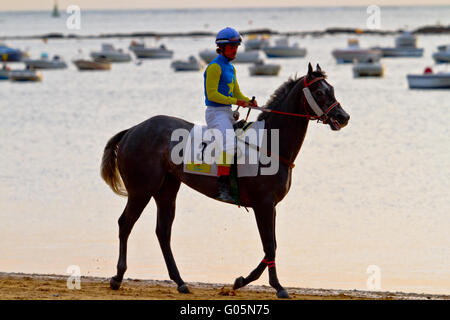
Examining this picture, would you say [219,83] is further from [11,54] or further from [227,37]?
[11,54]

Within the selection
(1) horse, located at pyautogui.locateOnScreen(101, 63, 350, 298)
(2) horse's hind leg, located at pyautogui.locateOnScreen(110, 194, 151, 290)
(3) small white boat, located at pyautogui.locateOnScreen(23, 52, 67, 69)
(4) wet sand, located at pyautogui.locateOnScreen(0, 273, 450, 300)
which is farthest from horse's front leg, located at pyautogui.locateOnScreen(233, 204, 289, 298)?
(3) small white boat, located at pyautogui.locateOnScreen(23, 52, 67, 69)

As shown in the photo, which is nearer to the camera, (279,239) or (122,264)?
(122,264)

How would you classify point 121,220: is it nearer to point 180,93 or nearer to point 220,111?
point 220,111

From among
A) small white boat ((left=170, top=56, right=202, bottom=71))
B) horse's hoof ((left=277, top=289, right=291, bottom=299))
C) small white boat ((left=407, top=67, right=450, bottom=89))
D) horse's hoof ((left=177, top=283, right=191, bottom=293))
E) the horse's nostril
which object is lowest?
horse's hoof ((left=277, top=289, right=291, bottom=299))

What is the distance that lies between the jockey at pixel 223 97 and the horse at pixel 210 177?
0.76ft

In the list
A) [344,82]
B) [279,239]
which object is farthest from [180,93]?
[279,239]

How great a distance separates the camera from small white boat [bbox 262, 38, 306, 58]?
93.1 metres

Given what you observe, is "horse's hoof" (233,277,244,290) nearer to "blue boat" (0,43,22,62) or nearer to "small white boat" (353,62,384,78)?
"small white boat" (353,62,384,78)

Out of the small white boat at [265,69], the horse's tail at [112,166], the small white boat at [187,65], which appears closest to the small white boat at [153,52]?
the small white boat at [187,65]

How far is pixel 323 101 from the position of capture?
32.1 ft

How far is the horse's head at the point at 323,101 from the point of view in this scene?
32.1 ft

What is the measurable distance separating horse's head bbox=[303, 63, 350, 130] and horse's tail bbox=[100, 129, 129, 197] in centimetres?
259
